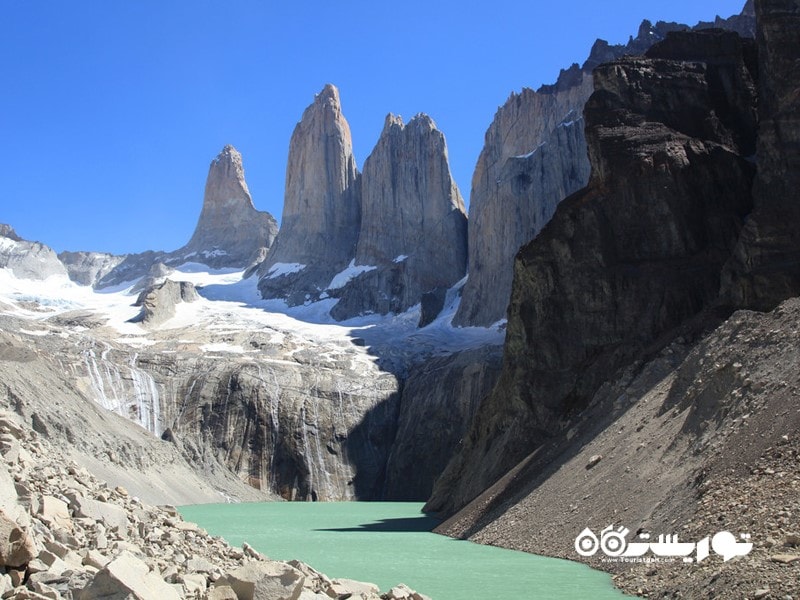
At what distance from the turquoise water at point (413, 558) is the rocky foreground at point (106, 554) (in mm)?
6280

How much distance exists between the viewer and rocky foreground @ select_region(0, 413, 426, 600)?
11359 mm

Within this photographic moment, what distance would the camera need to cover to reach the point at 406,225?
478ft

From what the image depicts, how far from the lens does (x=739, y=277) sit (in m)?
40.6

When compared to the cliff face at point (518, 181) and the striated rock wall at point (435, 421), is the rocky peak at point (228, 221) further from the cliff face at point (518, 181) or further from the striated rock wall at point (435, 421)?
the striated rock wall at point (435, 421)

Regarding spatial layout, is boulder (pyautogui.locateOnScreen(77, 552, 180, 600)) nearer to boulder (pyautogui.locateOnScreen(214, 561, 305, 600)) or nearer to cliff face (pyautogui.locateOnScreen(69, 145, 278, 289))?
boulder (pyautogui.locateOnScreen(214, 561, 305, 600))

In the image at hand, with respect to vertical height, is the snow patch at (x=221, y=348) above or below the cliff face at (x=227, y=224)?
below

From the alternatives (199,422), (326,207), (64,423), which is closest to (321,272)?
(326,207)

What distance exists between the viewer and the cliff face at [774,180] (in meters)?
39.7

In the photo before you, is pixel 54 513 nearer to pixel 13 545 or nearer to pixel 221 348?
pixel 13 545

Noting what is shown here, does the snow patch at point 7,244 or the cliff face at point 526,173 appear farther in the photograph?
the snow patch at point 7,244

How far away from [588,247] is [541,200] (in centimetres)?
6172

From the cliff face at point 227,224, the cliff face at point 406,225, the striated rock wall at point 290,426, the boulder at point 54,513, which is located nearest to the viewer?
the boulder at point 54,513

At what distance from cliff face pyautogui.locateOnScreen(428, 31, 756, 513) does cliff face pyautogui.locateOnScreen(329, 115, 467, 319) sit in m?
80.9

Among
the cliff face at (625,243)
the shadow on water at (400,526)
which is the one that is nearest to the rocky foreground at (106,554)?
the shadow on water at (400,526)
